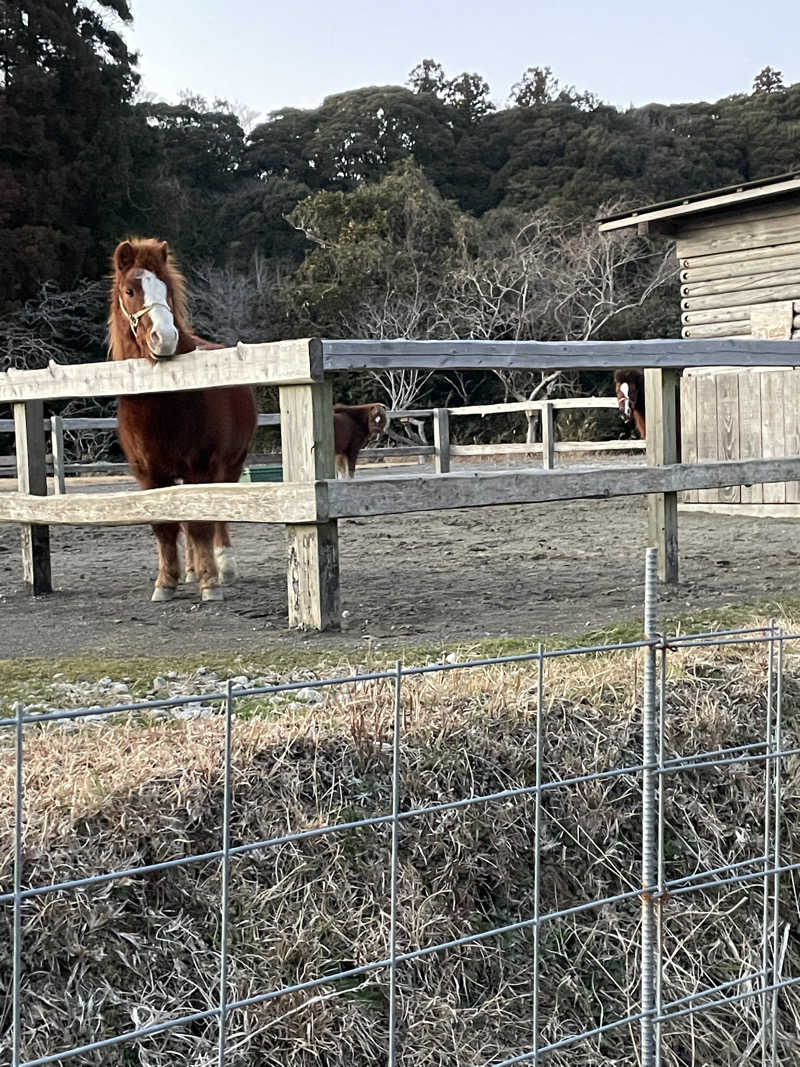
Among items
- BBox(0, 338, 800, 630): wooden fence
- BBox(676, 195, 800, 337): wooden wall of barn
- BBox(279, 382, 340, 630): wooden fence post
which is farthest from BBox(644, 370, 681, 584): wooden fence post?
BBox(676, 195, 800, 337): wooden wall of barn

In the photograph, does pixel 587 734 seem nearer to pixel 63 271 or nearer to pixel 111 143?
pixel 63 271

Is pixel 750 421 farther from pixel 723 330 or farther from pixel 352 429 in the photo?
pixel 352 429

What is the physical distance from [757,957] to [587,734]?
791 mm

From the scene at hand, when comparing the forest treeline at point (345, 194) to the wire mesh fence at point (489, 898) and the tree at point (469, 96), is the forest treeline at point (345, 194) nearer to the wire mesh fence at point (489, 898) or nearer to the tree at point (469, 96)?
the tree at point (469, 96)

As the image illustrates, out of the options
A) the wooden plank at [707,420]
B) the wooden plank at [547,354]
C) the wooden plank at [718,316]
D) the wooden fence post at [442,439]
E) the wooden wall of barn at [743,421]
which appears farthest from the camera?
the wooden fence post at [442,439]

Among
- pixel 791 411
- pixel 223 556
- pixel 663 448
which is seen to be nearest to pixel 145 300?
pixel 223 556

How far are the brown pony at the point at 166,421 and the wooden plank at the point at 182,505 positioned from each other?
280 mm

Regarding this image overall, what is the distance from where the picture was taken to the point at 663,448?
7.01m

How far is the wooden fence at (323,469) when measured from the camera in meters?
5.67

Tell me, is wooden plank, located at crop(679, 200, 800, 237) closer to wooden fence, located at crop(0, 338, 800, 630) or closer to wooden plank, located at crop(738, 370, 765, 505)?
wooden plank, located at crop(738, 370, 765, 505)

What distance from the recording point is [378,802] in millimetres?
3252

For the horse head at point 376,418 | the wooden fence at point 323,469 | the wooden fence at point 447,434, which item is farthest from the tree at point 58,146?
the wooden fence at point 323,469

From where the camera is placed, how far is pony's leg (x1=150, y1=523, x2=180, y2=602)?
6.98m

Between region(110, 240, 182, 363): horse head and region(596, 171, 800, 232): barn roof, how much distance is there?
6.75 metres
